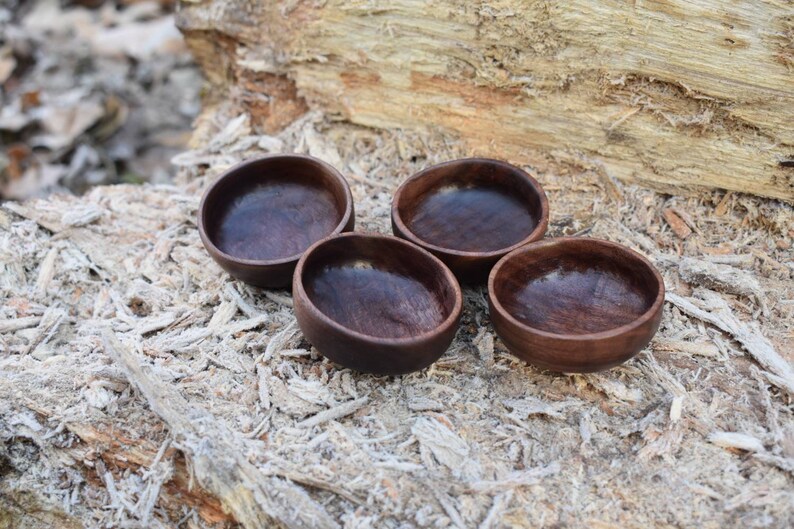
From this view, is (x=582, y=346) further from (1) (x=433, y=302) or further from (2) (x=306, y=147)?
(2) (x=306, y=147)

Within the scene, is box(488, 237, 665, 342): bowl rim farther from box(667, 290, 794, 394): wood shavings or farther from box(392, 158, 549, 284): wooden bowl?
box(667, 290, 794, 394): wood shavings

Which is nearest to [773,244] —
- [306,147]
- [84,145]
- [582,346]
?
[582,346]

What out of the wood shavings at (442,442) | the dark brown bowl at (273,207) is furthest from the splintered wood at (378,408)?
the dark brown bowl at (273,207)

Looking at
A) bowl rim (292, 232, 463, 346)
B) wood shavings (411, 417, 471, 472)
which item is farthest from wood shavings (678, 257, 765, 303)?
wood shavings (411, 417, 471, 472)

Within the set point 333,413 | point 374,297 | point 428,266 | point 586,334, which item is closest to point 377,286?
point 374,297

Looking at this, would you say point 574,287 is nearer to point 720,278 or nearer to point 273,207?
point 720,278

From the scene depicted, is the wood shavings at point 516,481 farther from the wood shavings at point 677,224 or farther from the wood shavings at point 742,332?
the wood shavings at point 677,224

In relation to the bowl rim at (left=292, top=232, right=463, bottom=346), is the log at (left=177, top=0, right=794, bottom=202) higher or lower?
higher

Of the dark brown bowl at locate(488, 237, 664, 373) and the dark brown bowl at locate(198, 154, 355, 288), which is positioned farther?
the dark brown bowl at locate(198, 154, 355, 288)
